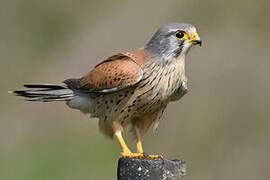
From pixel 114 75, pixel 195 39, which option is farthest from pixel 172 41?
pixel 114 75

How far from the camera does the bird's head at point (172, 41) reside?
5.76m

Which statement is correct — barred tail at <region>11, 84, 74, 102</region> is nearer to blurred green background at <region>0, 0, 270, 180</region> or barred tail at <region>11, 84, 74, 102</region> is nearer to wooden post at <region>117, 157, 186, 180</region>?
wooden post at <region>117, 157, 186, 180</region>

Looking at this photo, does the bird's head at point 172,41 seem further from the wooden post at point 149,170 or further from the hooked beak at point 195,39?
the wooden post at point 149,170

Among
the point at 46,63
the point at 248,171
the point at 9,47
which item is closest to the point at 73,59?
the point at 46,63

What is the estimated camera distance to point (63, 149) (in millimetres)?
9727

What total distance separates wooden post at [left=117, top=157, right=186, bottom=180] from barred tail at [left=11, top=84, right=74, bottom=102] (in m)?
1.77

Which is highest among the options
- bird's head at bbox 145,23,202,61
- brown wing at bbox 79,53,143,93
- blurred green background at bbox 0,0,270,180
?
bird's head at bbox 145,23,202,61

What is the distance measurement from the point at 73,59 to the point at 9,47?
137cm

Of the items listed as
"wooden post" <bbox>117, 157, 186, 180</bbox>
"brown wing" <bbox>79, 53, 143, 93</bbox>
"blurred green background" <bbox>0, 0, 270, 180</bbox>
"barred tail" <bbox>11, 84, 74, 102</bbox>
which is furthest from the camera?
"blurred green background" <bbox>0, 0, 270, 180</bbox>

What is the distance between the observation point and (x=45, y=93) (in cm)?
616

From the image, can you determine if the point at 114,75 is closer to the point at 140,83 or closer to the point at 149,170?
the point at 140,83

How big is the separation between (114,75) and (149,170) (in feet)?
4.91

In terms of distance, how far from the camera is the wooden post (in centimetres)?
445

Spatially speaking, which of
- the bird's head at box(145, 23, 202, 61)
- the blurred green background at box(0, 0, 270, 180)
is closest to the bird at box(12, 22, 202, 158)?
the bird's head at box(145, 23, 202, 61)
